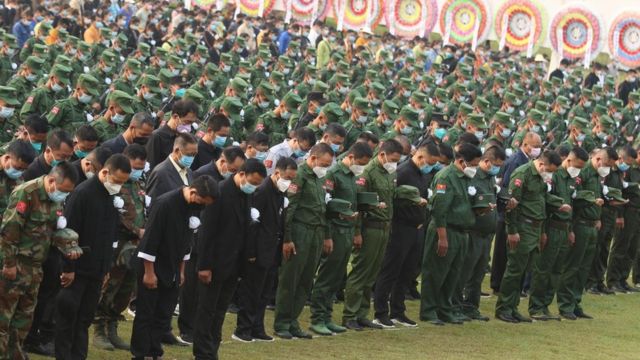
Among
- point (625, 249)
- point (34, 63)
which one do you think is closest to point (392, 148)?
point (625, 249)

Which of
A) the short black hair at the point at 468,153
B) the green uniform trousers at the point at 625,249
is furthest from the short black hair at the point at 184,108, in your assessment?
the green uniform trousers at the point at 625,249

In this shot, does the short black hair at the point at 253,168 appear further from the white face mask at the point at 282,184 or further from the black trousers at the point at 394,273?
the black trousers at the point at 394,273

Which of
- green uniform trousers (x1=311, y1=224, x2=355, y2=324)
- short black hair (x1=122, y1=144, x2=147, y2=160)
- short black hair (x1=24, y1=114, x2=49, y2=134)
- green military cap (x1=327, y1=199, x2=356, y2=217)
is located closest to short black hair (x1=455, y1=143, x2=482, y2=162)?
green uniform trousers (x1=311, y1=224, x2=355, y2=324)

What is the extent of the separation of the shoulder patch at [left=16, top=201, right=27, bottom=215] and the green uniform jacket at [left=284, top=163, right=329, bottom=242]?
3199mm

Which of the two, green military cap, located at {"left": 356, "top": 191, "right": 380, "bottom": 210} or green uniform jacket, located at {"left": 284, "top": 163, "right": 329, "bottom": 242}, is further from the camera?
green military cap, located at {"left": 356, "top": 191, "right": 380, "bottom": 210}

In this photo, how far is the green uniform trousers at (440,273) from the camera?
13.2 metres

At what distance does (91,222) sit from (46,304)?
999 millimetres

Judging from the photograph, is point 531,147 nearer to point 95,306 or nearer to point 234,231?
point 234,231

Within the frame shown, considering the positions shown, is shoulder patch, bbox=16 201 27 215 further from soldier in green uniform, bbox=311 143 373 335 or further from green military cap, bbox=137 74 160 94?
green military cap, bbox=137 74 160 94

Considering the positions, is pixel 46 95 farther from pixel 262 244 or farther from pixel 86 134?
pixel 262 244

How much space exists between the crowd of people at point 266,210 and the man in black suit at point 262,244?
0.02 meters

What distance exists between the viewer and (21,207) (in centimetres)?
890

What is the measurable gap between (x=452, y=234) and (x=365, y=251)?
3.93ft

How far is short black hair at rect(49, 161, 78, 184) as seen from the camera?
894 centimetres
